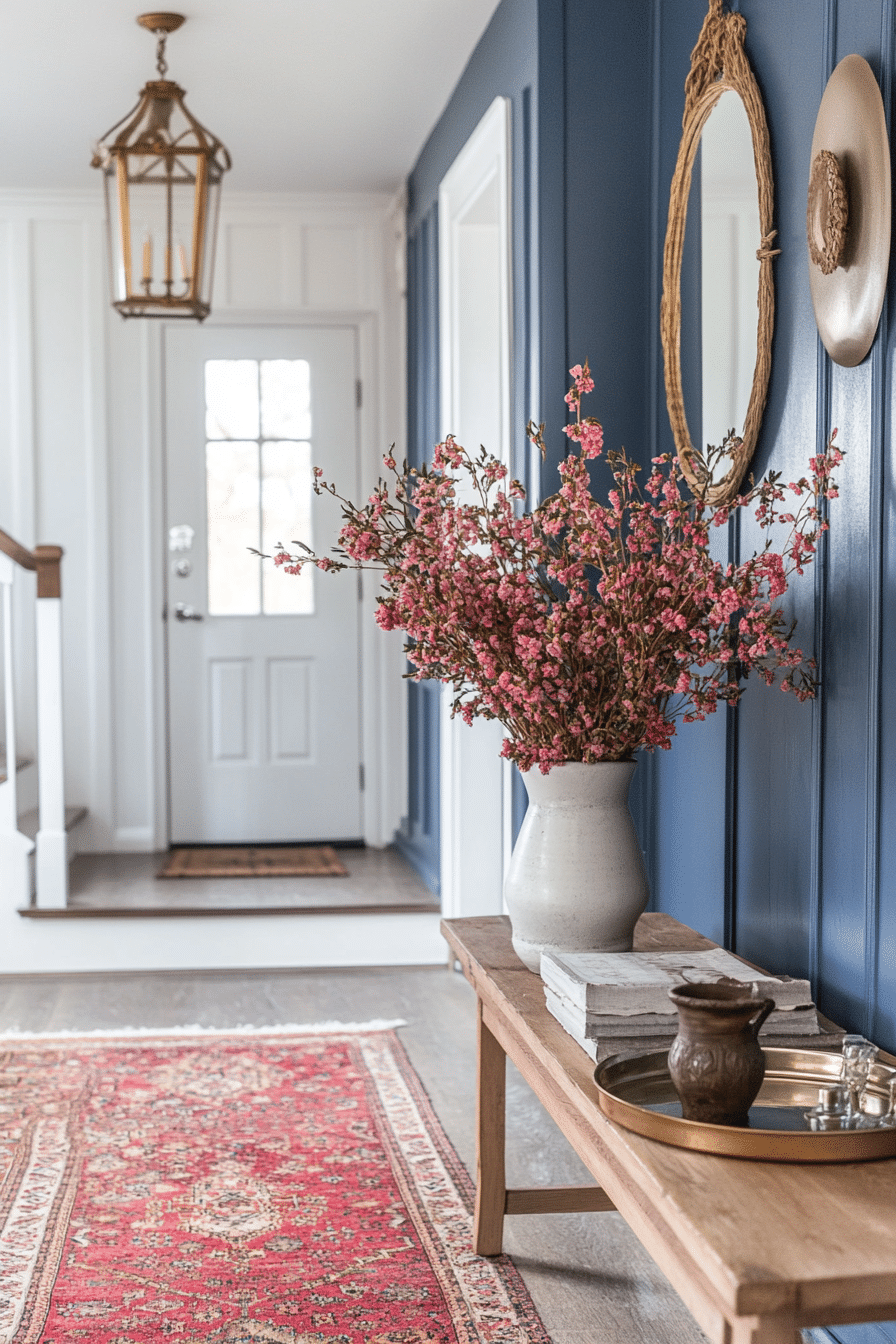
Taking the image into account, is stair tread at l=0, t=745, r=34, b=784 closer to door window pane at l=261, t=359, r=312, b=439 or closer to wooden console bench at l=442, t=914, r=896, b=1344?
door window pane at l=261, t=359, r=312, b=439

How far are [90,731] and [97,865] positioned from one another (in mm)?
602

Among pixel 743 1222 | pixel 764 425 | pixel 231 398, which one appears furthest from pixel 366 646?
pixel 743 1222

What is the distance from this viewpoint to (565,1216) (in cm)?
252

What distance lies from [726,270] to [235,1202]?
1.96 meters

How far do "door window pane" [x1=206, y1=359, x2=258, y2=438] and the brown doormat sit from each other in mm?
1643

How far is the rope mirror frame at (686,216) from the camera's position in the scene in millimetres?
2229

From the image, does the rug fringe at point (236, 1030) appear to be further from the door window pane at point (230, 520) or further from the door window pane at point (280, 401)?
the door window pane at point (280, 401)

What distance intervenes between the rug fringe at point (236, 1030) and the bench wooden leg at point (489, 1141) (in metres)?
1.43

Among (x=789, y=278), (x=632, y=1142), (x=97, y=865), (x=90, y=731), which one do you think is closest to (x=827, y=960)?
(x=632, y=1142)

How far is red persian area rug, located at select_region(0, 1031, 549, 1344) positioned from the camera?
2.12 metres

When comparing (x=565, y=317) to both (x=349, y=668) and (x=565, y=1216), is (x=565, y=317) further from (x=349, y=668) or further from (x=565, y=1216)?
(x=349, y=668)

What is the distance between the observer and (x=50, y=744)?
14.0 ft

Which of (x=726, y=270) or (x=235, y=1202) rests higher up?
(x=726, y=270)

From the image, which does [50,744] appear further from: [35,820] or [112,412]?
[112,412]
